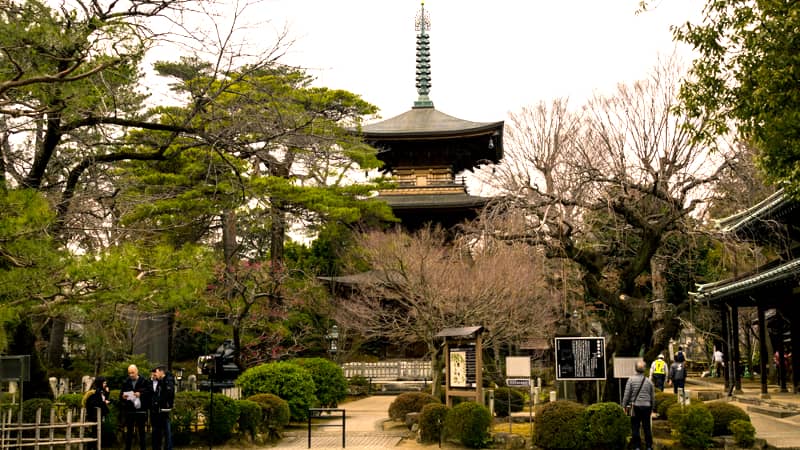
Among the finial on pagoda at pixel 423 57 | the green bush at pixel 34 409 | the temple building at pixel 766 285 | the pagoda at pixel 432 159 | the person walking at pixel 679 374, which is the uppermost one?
the finial on pagoda at pixel 423 57

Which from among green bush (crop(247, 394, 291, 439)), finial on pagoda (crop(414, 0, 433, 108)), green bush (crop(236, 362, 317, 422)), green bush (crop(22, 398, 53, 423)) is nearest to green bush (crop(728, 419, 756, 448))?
green bush (crop(247, 394, 291, 439))

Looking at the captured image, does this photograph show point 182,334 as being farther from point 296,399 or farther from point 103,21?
point 103,21

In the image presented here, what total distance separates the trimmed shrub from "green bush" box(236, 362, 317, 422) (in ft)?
10.4

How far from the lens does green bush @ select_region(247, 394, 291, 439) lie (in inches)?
786

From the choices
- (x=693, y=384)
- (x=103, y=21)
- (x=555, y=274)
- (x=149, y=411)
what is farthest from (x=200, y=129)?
(x=693, y=384)

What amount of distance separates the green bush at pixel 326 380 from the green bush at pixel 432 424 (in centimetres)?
730

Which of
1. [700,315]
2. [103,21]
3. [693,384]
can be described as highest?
[103,21]

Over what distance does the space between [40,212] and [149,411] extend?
6.23 metres

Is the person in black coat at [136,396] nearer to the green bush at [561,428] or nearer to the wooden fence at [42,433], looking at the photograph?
the wooden fence at [42,433]

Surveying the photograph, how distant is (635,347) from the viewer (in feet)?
62.6

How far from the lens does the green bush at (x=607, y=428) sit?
16.7 metres

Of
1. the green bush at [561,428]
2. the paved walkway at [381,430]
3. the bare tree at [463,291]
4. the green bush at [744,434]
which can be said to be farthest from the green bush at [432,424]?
the green bush at [744,434]

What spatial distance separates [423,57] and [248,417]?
1544 inches

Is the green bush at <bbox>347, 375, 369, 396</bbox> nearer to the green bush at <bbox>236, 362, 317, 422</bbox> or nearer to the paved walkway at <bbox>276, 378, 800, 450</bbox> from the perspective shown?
the paved walkway at <bbox>276, 378, 800, 450</bbox>
